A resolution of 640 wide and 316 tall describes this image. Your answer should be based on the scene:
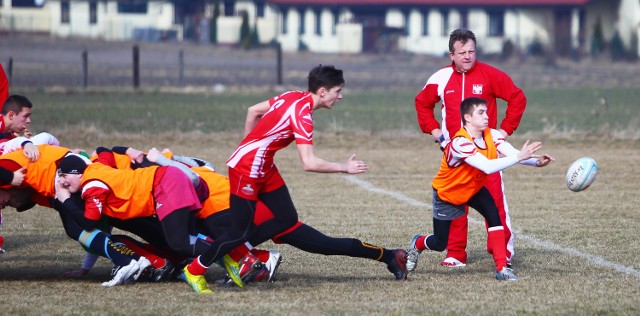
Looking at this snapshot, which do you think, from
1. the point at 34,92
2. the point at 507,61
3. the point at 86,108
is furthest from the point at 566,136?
the point at 507,61

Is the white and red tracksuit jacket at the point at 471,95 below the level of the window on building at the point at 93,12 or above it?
below

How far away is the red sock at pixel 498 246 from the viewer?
798cm

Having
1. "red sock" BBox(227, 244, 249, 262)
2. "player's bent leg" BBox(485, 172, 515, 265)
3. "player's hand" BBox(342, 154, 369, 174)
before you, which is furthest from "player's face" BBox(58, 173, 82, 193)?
"player's bent leg" BBox(485, 172, 515, 265)

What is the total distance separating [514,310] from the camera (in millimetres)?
6707

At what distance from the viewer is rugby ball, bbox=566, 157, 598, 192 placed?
337 inches

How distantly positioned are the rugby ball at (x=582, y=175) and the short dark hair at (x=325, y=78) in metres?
2.42

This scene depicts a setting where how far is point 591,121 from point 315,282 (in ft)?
52.0

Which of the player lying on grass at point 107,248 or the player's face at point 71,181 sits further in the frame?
the player lying on grass at point 107,248

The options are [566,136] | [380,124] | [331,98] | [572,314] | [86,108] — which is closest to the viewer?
[572,314]

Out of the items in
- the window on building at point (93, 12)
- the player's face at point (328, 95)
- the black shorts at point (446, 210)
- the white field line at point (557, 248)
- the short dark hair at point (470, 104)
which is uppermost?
the window on building at point (93, 12)

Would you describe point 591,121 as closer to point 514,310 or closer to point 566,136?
point 566,136

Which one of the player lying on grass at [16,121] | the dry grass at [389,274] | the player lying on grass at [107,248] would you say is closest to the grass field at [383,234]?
the dry grass at [389,274]

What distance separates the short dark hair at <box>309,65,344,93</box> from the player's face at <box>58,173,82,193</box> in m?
1.81

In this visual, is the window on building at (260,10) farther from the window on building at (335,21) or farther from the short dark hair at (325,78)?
the short dark hair at (325,78)
